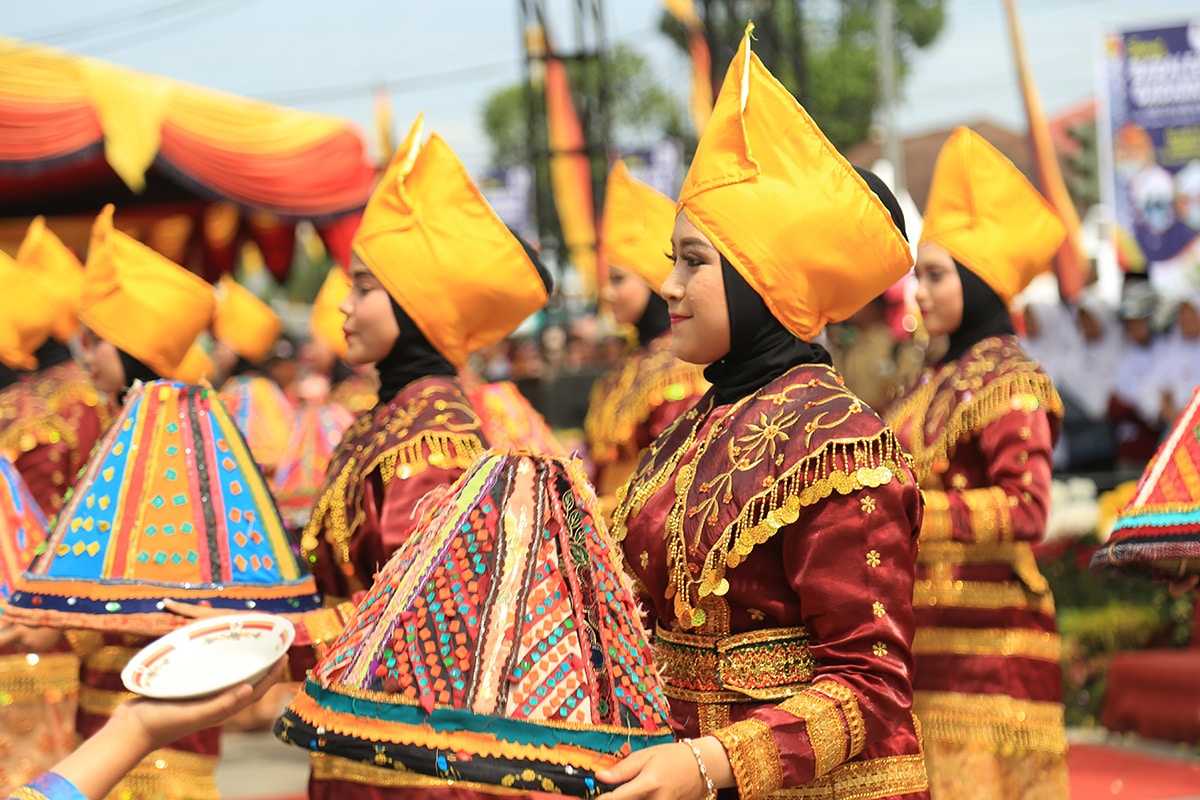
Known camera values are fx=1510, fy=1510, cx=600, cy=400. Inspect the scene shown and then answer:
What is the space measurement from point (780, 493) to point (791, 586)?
15cm

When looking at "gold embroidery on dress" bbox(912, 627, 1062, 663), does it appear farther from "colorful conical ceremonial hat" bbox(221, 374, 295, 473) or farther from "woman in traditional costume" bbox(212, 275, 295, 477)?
"woman in traditional costume" bbox(212, 275, 295, 477)

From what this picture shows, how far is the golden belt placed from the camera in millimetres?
2348

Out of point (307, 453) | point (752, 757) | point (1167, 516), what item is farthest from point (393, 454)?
point (307, 453)

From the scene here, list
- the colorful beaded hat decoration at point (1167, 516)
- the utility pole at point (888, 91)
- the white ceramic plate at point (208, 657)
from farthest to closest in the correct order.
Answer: the utility pole at point (888, 91) → the colorful beaded hat decoration at point (1167, 516) → the white ceramic plate at point (208, 657)

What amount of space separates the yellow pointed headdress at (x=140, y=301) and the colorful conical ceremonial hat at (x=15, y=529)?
75 centimetres

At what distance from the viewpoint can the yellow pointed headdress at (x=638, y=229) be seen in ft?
21.1

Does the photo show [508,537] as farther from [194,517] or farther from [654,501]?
[194,517]

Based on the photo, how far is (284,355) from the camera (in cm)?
1216

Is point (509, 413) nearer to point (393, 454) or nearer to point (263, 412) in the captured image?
point (393, 454)

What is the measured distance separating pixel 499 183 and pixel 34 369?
2751 cm

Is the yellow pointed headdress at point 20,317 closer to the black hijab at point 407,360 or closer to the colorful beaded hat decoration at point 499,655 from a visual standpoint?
the black hijab at point 407,360

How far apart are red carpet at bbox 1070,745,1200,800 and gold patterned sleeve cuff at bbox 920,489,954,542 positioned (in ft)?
9.52

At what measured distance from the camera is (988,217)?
4.73 meters

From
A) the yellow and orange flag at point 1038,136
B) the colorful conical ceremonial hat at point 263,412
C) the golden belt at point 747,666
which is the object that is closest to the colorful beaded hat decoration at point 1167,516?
the golden belt at point 747,666
